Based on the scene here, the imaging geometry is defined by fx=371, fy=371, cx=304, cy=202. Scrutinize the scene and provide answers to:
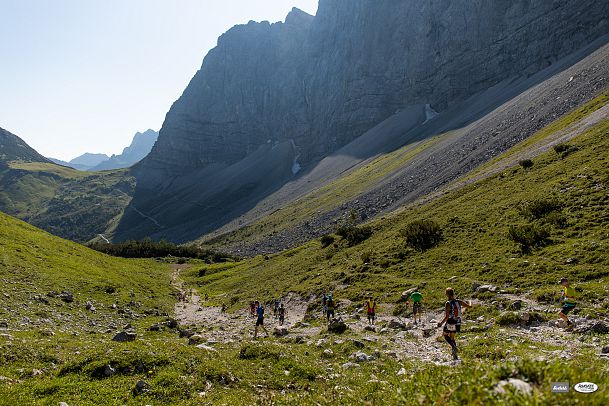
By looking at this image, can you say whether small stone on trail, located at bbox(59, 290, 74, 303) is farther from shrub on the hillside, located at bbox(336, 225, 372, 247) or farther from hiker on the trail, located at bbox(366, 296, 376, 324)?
A: shrub on the hillside, located at bbox(336, 225, 372, 247)

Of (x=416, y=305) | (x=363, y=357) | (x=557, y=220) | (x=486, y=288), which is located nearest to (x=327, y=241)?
(x=557, y=220)

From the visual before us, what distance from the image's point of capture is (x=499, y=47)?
558 ft

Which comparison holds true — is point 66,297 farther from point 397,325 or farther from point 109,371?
point 397,325

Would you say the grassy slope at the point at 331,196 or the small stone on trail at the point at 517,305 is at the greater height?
the grassy slope at the point at 331,196

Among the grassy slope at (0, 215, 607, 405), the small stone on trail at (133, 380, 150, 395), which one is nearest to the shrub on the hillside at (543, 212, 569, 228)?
the grassy slope at (0, 215, 607, 405)

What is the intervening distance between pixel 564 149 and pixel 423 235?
83.8 feet

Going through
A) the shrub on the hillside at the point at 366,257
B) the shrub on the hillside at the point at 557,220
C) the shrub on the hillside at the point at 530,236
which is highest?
the shrub on the hillside at the point at 557,220

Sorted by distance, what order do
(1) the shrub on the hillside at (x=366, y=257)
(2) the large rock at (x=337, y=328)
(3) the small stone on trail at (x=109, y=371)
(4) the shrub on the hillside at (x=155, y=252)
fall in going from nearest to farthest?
(3) the small stone on trail at (x=109, y=371) → (2) the large rock at (x=337, y=328) → (1) the shrub on the hillside at (x=366, y=257) → (4) the shrub on the hillside at (x=155, y=252)

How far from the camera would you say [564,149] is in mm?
49750

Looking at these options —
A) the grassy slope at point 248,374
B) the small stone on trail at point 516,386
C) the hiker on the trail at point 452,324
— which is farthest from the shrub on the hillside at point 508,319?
the small stone on trail at point 516,386
